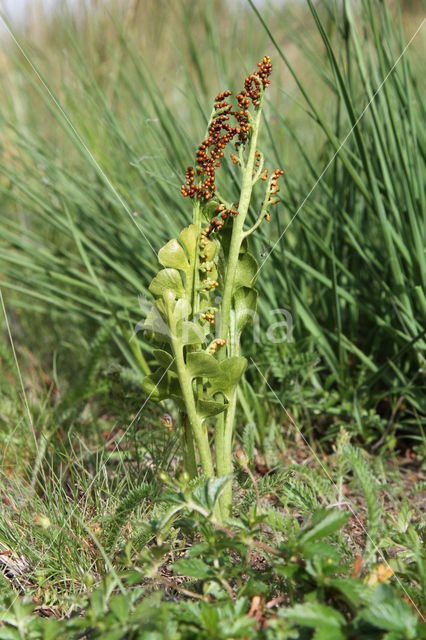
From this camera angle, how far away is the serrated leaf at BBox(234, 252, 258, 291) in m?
0.81

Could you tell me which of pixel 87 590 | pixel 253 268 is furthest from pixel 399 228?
pixel 87 590

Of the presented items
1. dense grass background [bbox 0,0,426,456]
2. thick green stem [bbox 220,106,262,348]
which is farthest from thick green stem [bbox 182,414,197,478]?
dense grass background [bbox 0,0,426,456]

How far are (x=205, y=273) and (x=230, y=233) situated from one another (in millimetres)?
65

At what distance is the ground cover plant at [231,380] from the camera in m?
0.66

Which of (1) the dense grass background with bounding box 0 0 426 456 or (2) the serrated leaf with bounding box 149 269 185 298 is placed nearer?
(2) the serrated leaf with bounding box 149 269 185 298

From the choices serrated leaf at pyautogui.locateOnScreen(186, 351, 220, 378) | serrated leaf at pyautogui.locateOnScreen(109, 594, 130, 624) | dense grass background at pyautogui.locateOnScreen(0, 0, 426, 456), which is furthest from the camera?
dense grass background at pyautogui.locateOnScreen(0, 0, 426, 456)

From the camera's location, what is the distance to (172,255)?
2.50 ft

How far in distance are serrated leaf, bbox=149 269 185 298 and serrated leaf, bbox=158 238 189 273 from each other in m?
0.01

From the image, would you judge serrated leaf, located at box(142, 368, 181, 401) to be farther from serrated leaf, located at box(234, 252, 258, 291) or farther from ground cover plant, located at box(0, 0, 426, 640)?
serrated leaf, located at box(234, 252, 258, 291)

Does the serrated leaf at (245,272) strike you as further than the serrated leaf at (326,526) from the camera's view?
Yes

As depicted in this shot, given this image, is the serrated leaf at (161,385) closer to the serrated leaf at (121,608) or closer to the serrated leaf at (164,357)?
the serrated leaf at (164,357)

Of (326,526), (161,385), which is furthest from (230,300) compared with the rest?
(326,526)

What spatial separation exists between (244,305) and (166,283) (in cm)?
12

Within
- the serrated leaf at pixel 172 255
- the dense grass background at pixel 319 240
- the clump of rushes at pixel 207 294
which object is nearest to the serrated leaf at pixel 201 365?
the clump of rushes at pixel 207 294
